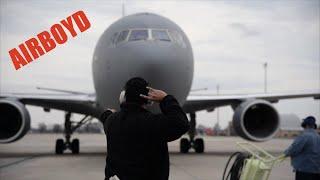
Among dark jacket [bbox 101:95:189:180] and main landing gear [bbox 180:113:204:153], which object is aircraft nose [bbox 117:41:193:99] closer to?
main landing gear [bbox 180:113:204:153]

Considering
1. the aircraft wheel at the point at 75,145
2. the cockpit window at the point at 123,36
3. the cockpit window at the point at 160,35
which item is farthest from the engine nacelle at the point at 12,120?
the cockpit window at the point at 160,35

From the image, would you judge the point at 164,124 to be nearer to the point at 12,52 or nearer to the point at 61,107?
the point at 12,52

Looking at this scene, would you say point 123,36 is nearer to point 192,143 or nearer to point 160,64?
point 160,64

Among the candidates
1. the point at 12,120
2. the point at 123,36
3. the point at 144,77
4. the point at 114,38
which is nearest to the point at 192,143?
the point at 12,120

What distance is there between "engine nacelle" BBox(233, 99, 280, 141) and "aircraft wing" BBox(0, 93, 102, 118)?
13.0 feet

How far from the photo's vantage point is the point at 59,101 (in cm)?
1552

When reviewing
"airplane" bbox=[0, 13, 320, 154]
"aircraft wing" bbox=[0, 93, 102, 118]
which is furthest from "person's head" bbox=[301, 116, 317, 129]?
"aircraft wing" bbox=[0, 93, 102, 118]

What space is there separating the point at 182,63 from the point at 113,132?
7.66 metres

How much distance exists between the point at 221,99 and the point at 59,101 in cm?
493

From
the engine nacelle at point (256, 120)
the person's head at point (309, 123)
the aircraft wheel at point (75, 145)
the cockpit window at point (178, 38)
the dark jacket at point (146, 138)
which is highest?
the cockpit window at point (178, 38)

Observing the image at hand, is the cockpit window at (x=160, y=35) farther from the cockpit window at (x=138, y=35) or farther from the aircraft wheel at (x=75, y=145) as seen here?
the aircraft wheel at (x=75, y=145)

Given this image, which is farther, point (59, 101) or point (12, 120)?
point (59, 101)

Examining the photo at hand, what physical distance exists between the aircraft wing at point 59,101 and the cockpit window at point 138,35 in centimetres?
390

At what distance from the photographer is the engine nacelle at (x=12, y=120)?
13.5m
